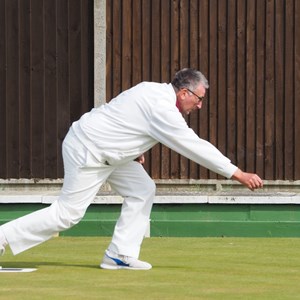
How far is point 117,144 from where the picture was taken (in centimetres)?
1019

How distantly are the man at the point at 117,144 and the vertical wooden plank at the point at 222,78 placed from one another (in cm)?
537

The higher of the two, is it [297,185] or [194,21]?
[194,21]

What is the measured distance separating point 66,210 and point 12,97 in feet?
19.3

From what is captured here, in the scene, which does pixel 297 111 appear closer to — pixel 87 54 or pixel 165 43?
pixel 165 43

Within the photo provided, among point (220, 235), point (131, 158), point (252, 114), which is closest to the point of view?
point (131, 158)

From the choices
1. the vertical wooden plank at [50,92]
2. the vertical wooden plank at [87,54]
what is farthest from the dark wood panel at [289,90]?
the vertical wooden plank at [50,92]

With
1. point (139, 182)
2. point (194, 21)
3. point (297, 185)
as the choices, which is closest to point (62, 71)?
point (194, 21)

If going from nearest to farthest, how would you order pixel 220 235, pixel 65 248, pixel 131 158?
1. pixel 131 158
2. pixel 65 248
3. pixel 220 235

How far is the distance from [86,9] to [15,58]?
0.86m

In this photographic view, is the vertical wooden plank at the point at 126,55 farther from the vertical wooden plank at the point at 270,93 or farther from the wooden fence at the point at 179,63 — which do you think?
the vertical wooden plank at the point at 270,93

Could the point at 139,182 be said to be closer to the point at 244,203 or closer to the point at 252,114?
the point at 244,203

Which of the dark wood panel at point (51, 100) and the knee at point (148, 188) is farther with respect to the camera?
the dark wood panel at point (51, 100)

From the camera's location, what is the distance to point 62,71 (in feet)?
51.8

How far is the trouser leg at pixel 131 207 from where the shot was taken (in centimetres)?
1041
